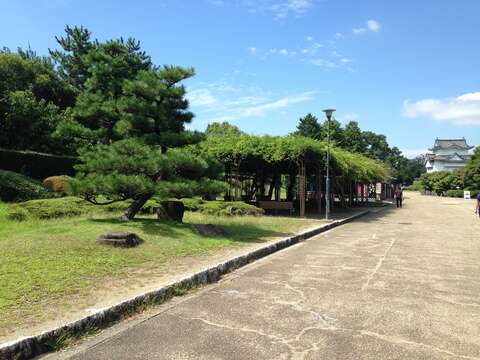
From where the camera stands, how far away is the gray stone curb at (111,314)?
3555mm

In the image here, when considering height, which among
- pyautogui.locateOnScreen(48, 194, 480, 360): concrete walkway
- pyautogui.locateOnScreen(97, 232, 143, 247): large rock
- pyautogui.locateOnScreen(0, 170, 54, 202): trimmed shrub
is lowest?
pyautogui.locateOnScreen(48, 194, 480, 360): concrete walkway

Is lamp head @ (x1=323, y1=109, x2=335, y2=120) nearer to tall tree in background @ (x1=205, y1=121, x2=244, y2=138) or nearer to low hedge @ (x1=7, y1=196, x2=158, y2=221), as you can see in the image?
low hedge @ (x1=7, y1=196, x2=158, y2=221)

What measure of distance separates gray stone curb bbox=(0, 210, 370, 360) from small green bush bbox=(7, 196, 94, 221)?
20.7 ft

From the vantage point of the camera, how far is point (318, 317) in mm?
4770

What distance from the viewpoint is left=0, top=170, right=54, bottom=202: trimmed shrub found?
51.2ft

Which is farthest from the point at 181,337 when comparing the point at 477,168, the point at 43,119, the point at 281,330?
the point at 477,168

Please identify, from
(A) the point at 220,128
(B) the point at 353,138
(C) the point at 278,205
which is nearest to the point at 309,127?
(B) the point at 353,138

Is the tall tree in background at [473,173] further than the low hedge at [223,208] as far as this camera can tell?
Yes

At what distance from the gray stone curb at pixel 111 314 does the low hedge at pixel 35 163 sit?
62.7 feet

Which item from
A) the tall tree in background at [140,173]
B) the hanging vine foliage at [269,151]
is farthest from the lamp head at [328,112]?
the tall tree in background at [140,173]

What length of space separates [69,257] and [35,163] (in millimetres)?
19423

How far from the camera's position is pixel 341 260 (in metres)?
8.52

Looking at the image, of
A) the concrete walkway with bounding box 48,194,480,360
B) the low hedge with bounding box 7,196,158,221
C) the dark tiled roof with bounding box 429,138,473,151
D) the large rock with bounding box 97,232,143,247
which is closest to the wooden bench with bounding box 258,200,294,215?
the low hedge with bounding box 7,196,158,221

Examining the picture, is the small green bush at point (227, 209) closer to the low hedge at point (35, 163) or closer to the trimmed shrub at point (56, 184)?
the trimmed shrub at point (56, 184)
